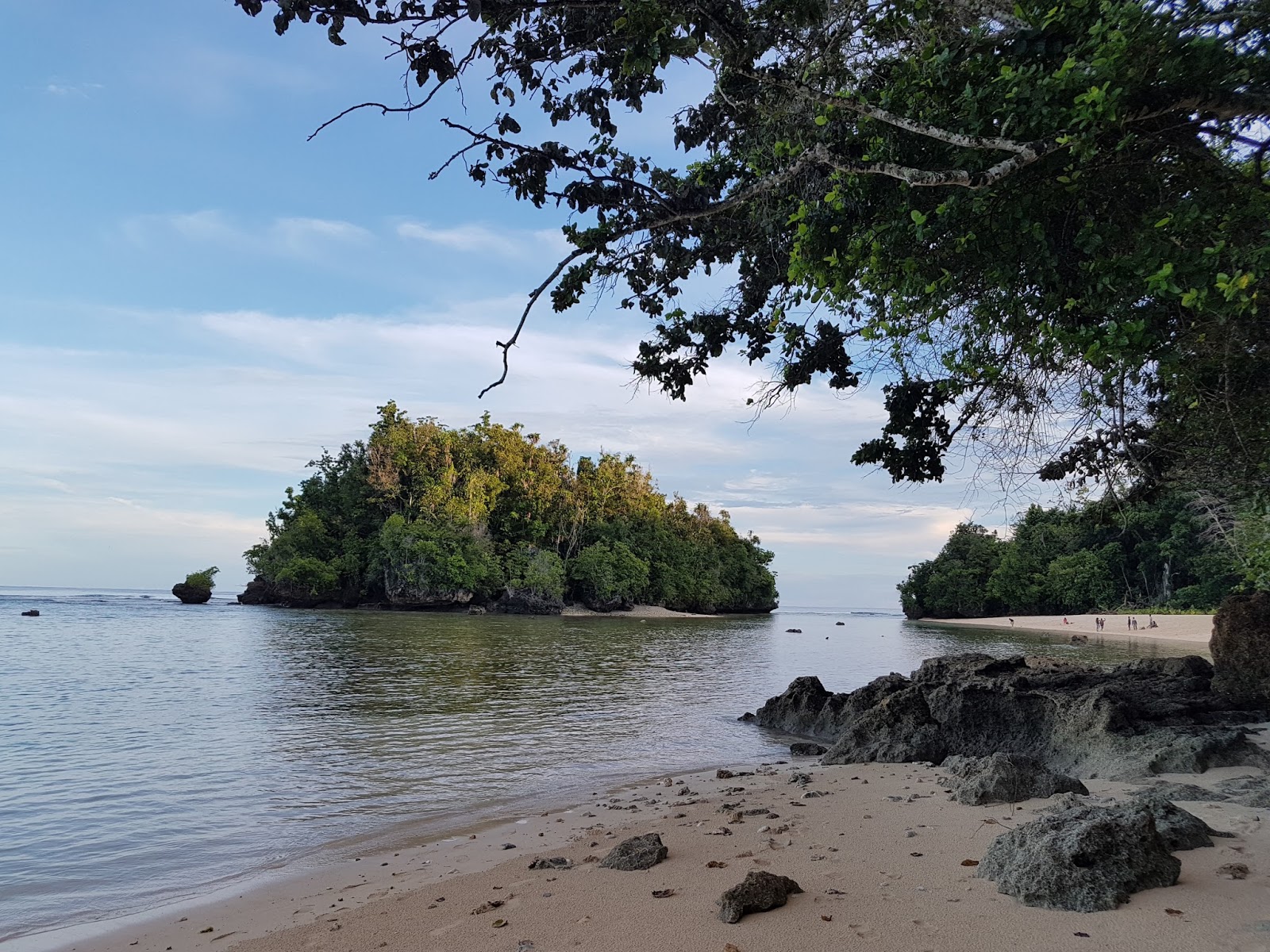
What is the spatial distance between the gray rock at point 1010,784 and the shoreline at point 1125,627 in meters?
32.8

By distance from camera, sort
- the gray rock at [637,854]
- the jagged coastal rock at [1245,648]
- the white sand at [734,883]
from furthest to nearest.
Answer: the jagged coastal rock at [1245,648] → the gray rock at [637,854] → the white sand at [734,883]

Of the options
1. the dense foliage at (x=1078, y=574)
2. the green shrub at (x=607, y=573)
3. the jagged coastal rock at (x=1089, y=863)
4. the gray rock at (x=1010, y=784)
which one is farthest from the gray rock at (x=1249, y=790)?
the green shrub at (x=607, y=573)

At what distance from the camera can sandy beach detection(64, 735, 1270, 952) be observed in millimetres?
3084

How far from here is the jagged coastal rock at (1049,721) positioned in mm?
6930

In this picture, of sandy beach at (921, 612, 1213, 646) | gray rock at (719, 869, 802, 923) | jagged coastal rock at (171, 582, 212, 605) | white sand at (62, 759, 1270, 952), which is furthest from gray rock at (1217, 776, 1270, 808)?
jagged coastal rock at (171, 582, 212, 605)

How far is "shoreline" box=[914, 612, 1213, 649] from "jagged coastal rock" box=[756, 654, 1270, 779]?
27.0m

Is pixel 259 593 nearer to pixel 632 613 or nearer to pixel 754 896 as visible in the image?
pixel 632 613

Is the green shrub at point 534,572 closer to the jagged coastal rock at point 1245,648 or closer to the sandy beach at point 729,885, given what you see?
the jagged coastal rock at point 1245,648

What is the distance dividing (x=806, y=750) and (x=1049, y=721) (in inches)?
118

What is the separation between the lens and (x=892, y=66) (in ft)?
17.4

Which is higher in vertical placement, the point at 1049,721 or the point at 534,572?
the point at 534,572

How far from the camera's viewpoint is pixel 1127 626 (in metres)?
49.9

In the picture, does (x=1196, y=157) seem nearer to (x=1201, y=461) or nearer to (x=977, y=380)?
(x=977, y=380)

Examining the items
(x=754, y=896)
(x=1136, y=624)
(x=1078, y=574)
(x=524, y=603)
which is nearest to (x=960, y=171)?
(x=754, y=896)
